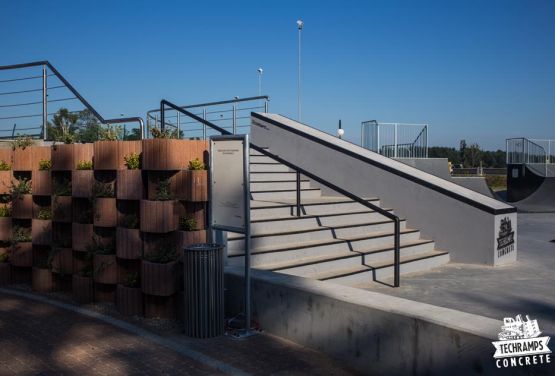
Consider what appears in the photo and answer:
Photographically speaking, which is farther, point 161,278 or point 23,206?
point 23,206

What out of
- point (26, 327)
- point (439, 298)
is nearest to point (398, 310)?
point (439, 298)

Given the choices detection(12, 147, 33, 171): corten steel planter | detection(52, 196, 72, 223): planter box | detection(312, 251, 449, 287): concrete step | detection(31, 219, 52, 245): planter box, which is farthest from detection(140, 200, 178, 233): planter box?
detection(12, 147, 33, 171): corten steel planter

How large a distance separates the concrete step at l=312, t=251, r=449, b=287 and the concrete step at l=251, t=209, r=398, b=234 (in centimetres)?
108

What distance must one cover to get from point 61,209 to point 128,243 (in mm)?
1725

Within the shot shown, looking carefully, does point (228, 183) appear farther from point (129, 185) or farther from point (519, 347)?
point (519, 347)

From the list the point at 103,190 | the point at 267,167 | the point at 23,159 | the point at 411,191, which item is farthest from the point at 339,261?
the point at 23,159

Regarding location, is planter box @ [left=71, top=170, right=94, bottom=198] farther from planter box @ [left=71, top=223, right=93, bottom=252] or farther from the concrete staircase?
the concrete staircase

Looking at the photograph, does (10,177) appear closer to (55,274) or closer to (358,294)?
(55,274)

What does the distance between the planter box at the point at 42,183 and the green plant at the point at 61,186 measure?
0.16m

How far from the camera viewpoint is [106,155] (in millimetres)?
6648

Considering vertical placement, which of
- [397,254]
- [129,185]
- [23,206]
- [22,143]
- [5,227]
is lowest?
[397,254]

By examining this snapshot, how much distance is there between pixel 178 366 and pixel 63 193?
3.86 metres

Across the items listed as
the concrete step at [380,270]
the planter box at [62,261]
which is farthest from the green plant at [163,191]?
the concrete step at [380,270]

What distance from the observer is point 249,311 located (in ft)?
18.3
